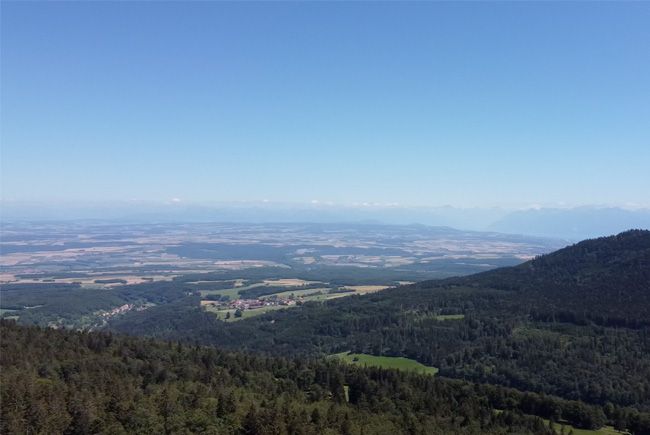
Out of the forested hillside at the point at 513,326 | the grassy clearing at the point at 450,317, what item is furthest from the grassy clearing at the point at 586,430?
the grassy clearing at the point at 450,317

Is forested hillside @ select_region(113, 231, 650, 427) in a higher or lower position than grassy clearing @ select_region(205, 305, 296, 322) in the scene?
higher

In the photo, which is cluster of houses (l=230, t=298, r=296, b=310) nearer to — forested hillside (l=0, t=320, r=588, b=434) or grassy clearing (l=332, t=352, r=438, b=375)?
grassy clearing (l=332, t=352, r=438, b=375)

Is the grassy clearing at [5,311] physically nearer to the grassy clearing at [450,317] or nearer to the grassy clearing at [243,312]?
the grassy clearing at [243,312]

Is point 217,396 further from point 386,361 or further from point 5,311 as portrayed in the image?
point 5,311

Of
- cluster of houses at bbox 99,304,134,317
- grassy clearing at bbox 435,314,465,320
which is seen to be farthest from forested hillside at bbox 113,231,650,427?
cluster of houses at bbox 99,304,134,317

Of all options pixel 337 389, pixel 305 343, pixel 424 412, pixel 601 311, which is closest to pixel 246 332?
pixel 305 343
